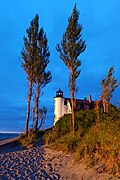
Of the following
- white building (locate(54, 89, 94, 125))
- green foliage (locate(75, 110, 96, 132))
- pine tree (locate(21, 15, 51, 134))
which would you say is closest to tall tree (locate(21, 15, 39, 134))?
pine tree (locate(21, 15, 51, 134))

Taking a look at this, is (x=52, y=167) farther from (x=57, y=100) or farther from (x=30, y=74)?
(x=57, y=100)

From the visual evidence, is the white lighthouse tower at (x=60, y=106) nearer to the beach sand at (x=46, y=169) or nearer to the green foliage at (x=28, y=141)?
the green foliage at (x=28, y=141)

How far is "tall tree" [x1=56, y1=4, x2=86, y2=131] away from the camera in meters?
16.6

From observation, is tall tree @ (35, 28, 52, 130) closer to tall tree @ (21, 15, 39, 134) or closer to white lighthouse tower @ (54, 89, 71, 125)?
tall tree @ (21, 15, 39, 134)

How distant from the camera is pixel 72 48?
17.2m

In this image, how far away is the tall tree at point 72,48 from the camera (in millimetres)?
16578

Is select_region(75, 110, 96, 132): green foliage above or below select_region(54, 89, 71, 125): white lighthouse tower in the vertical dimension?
below

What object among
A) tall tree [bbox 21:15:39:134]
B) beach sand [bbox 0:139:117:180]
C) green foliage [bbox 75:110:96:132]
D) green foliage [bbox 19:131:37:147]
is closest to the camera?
beach sand [bbox 0:139:117:180]

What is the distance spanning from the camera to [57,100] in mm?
32594

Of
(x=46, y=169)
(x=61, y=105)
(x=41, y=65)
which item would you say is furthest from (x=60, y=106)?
(x=46, y=169)

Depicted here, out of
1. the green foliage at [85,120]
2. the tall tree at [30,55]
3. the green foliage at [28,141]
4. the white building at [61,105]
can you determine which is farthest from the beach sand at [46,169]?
the white building at [61,105]

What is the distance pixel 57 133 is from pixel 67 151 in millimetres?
5054

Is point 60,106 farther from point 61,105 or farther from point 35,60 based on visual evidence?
point 35,60

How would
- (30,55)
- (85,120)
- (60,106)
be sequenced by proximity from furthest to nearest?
(60,106), (30,55), (85,120)
